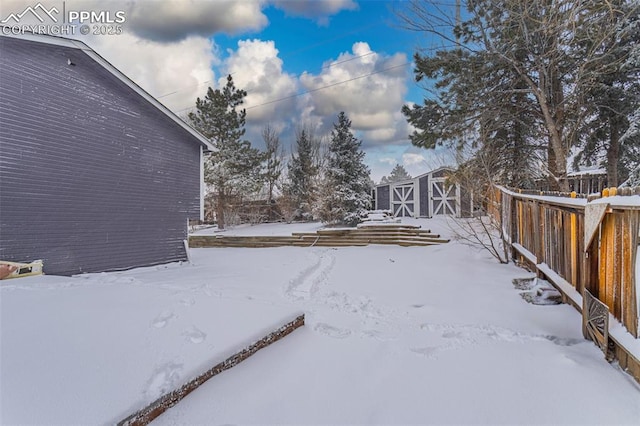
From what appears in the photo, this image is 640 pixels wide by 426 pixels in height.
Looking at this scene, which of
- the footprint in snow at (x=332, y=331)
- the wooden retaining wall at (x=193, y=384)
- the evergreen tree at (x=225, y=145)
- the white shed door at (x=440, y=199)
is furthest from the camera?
the evergreen tree at (x=225, y=145)

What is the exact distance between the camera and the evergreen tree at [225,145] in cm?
1631

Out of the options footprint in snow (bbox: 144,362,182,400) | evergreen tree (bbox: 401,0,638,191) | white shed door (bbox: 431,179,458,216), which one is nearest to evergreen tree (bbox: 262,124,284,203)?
white shed door (bbox: 431,179,458,216)

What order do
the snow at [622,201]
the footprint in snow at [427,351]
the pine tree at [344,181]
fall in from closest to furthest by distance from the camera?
the snow at [622,201] → the footprint in snow at [427,351] → the pine tree at [344,181]

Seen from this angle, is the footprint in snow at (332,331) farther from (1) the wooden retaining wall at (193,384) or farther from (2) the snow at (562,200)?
(2) the snow at (562,200)

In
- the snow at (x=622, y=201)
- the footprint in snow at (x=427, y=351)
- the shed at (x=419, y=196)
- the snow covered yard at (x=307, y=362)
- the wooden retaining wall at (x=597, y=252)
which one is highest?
the shed at (x=419, y=196)

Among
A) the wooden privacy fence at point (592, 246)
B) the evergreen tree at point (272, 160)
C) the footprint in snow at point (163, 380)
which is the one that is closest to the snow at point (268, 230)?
the evergreen tree at point (272, 160)

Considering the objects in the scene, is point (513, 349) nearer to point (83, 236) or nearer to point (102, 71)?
point (83, 236)

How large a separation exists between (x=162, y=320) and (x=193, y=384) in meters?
0.85

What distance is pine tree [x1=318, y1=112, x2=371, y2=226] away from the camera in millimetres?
14070

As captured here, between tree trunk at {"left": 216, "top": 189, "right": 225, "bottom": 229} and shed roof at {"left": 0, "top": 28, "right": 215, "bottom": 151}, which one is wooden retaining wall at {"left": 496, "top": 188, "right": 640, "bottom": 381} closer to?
shed roof at {"left": 0, "top": 28, "right": 215, "bottom": 151}

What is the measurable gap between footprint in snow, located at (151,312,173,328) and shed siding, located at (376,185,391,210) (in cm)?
1614

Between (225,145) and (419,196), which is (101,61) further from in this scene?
(419,196)

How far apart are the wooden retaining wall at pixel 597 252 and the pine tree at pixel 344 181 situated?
10132 mm

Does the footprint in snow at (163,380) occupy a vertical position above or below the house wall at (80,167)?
below
